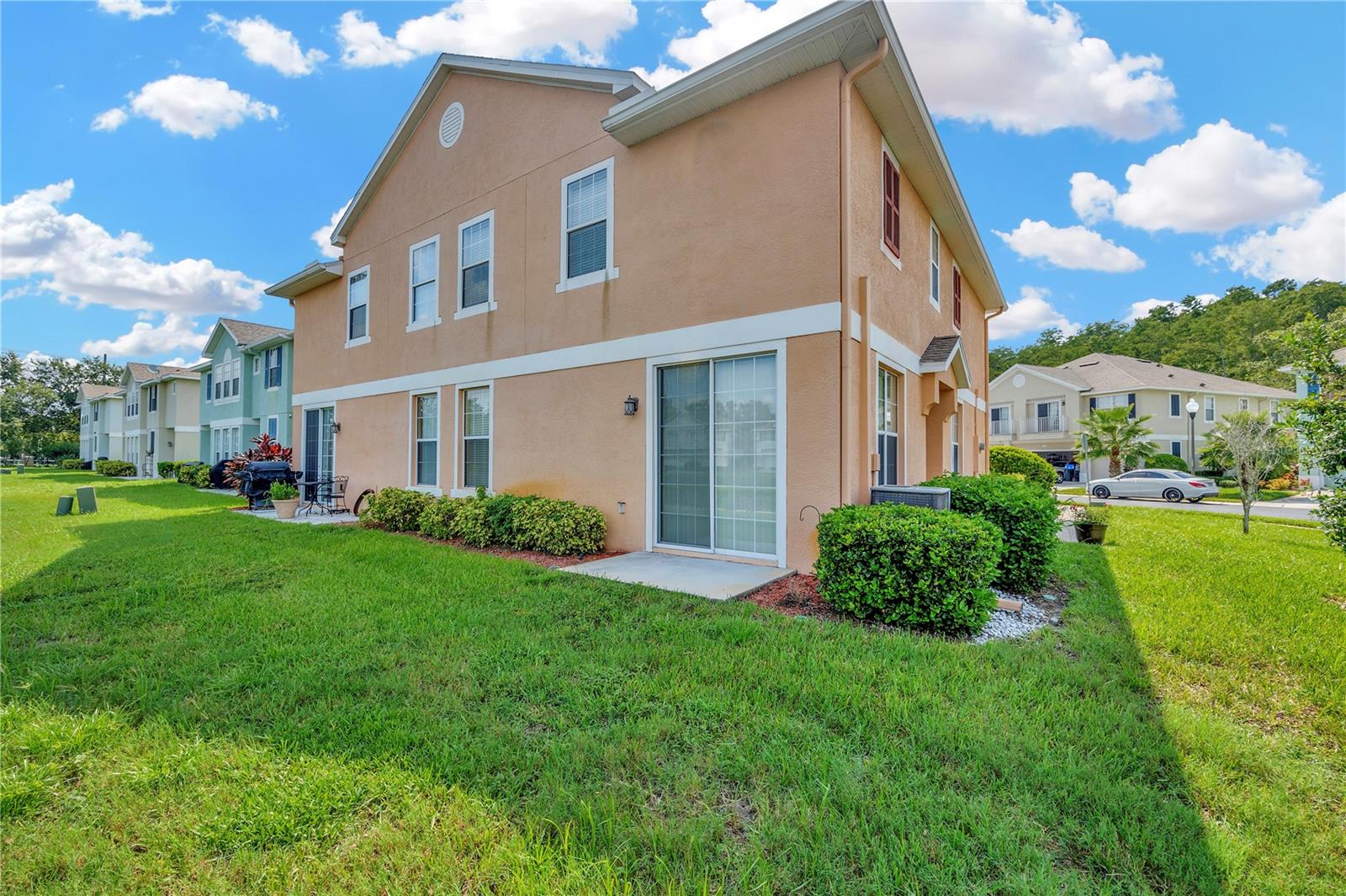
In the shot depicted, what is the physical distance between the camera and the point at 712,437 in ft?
23.8

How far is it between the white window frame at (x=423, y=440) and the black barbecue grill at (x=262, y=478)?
16.8 ft

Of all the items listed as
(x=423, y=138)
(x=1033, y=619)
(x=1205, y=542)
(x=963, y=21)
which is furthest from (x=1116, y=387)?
(x=423, y=138)

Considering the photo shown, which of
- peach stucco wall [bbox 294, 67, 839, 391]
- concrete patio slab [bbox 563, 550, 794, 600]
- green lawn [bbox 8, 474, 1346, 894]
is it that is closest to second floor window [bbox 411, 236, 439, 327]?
peach stucco wall [bbox 294, 67, 839, 391]

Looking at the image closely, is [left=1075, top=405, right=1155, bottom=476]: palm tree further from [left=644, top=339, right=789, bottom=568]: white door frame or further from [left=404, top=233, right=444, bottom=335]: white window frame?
[left=404, top=233, right=444, bottom=335]: white window frame

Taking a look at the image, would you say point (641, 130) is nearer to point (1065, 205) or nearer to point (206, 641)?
point (206, 641)

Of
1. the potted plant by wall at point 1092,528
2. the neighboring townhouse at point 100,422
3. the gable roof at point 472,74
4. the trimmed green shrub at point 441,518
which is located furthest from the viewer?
the neighboring townhouse at point 100,422

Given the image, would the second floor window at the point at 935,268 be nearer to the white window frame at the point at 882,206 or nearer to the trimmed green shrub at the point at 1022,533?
the white window frame at the point at 882,206

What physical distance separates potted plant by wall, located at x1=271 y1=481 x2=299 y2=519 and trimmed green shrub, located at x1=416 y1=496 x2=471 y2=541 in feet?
14.6

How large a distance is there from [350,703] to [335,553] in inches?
209

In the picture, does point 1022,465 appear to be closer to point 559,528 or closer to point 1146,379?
point 559,528

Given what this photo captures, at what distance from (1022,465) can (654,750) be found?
19.8m

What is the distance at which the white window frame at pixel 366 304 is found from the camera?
1288 cm

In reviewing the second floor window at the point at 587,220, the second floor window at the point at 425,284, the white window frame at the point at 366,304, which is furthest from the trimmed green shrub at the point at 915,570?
the white window frame at the point at 366,304

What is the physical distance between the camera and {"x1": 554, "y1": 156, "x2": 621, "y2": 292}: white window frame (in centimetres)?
816
